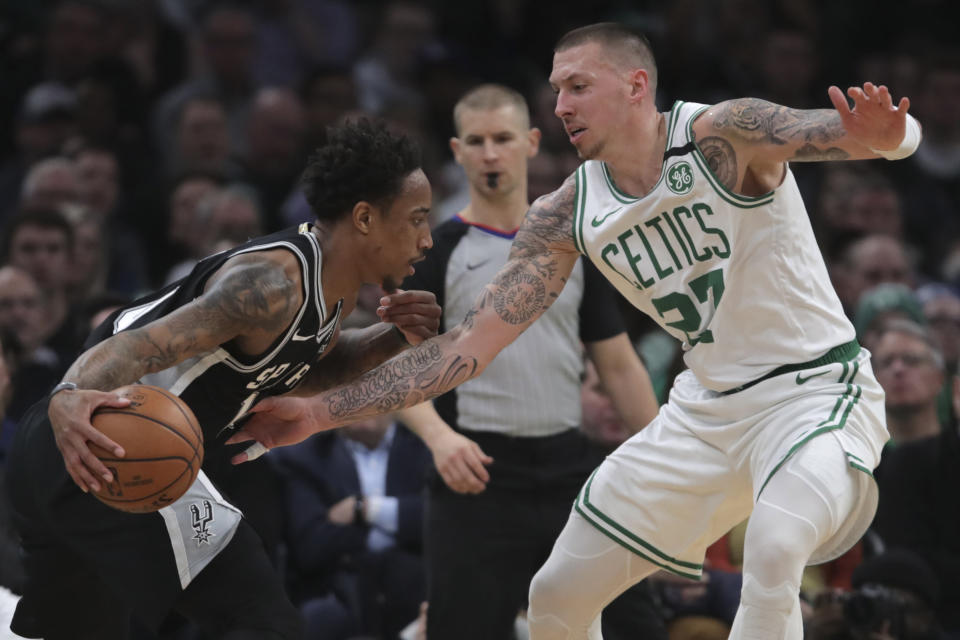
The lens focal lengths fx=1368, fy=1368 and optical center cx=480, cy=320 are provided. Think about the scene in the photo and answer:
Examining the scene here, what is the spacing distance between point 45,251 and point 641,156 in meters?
5.33

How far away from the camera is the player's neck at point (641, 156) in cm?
502

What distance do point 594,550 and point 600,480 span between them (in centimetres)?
26

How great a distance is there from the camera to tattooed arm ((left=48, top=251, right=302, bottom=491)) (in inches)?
166

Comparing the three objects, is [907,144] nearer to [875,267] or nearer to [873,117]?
[873,117]

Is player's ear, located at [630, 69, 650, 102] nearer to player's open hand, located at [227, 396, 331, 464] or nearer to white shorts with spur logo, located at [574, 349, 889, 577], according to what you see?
white shorts with spur logo, located at [574, 349, 889, 577]

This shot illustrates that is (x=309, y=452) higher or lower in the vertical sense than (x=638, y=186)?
lower

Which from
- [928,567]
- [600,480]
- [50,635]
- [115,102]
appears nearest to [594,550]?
[600,480]

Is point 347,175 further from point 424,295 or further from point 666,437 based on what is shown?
point 666,437

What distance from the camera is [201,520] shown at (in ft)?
15.4

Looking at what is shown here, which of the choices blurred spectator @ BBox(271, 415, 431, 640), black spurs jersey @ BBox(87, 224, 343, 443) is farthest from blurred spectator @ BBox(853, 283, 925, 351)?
black spurs jersey @ BBox(87, 224, 343, 443)

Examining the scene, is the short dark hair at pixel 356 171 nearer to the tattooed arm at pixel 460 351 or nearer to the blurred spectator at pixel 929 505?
the tattooed arm at pixel 460 351

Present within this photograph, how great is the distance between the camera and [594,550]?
495 cm

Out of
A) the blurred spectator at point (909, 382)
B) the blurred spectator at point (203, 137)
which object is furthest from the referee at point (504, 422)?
the blurred spectator at point (203, 137)

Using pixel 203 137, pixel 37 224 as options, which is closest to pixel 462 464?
pixel 37 224
